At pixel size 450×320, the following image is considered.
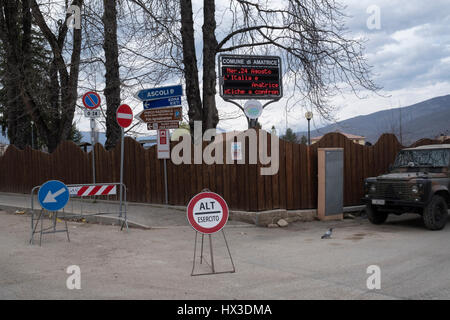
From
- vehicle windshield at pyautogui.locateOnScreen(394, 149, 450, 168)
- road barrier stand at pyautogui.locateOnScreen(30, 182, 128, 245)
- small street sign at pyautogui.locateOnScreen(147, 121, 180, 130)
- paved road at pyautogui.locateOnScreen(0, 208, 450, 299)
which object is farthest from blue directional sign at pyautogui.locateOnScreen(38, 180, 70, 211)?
vehicle windshield at pyautogui.locateOnScreen(394, 149, 450, 168)

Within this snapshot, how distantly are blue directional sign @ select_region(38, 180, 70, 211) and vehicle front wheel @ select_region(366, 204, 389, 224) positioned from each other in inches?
294

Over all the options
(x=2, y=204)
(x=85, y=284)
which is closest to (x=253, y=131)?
(x=85, y=284)

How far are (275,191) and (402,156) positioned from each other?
12.9ft

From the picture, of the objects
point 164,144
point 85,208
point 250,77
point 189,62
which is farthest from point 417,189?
point 85,208

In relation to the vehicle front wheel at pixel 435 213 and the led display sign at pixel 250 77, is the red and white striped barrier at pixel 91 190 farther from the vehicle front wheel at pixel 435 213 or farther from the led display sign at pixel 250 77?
the vehicle front wheel at pixel 435 213

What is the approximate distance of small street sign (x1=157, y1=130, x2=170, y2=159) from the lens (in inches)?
510

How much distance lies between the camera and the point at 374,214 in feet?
37.9

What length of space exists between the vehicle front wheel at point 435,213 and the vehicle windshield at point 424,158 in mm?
1268

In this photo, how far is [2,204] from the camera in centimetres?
1598

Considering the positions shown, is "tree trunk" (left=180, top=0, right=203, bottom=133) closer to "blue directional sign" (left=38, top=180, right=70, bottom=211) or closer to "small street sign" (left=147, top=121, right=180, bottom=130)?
"small street sign" (left=147, top=121, right=180, bottom=130)

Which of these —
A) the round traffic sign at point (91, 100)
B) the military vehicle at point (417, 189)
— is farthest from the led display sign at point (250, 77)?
the military vehicle at point (417, 189)

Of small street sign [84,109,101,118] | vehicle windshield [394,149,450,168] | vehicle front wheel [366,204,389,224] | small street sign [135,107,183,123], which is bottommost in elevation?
vehicle front wheel [366,204,389,224]

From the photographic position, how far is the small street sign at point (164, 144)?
42.5 feet
